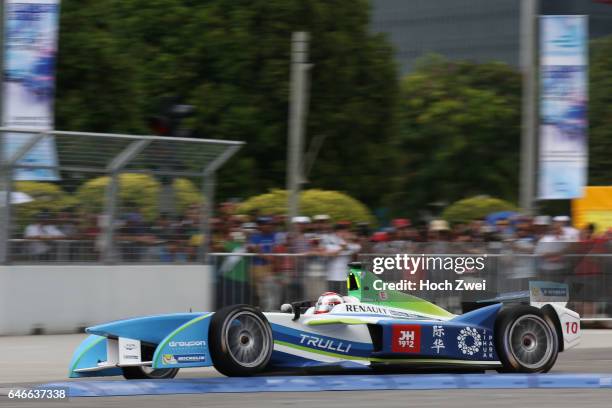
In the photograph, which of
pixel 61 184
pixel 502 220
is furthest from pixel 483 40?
pixel 61 184

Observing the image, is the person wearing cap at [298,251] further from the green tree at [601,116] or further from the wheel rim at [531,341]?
the green tree at [601,116]

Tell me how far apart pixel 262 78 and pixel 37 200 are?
57.8ft

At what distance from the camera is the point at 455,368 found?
1018cm

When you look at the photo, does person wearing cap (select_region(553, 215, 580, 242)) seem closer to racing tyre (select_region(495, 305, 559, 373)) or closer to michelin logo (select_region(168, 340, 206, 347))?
racing tyre (select_region(495, 305, 559, 373))

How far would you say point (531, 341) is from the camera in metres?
10.2

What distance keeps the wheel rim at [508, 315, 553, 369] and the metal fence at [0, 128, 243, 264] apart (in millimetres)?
5660

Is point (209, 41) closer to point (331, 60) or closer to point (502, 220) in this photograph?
point (331, 60)

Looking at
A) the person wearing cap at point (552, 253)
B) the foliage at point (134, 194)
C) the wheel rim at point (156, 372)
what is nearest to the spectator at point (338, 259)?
the foliage at point (134, 194)

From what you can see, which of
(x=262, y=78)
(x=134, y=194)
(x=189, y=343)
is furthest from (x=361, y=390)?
(x=262, y=78)

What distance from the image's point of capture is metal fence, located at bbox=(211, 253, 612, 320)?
15992 millimetres

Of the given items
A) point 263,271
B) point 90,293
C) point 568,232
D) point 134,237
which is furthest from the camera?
point 568,232

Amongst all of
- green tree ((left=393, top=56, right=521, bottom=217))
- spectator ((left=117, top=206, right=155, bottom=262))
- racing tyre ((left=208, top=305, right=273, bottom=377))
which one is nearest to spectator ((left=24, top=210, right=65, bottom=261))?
spectator ((left=117, top=206, right=155, bottom=262))

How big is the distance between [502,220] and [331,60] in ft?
48.9

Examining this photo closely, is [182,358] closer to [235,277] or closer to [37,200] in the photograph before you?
[37,200]
